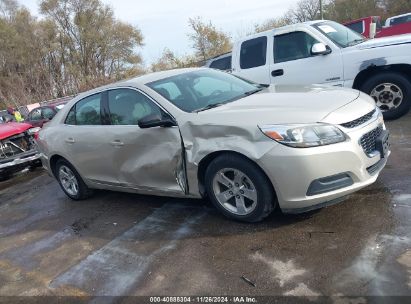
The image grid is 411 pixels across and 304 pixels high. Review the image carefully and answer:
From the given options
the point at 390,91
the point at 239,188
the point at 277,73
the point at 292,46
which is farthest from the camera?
the point at 277,73

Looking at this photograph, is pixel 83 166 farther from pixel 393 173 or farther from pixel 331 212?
pixel 393 173

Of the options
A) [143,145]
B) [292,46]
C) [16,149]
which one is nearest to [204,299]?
[143,145]


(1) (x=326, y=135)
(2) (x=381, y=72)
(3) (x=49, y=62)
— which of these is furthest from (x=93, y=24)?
(1) (x=326, y=135)

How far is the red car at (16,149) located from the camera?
838 centimetres

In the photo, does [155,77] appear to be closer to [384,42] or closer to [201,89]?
[201,89]

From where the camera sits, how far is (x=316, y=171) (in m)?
3.75

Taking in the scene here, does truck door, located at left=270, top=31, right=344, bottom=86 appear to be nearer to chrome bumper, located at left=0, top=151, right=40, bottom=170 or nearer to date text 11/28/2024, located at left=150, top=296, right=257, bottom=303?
chrome bumper, located at left=0, top=151, right=40, bottom=170

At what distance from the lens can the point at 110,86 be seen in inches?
213

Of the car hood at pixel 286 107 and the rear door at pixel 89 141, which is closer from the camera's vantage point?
the car hood at pixel 286 107

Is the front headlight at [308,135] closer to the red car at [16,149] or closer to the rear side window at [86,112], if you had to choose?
the rear side window at [86,112]

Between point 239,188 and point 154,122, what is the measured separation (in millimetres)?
1092

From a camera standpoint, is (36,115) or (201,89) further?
(36,115)

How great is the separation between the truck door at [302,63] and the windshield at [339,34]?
230 millimetres

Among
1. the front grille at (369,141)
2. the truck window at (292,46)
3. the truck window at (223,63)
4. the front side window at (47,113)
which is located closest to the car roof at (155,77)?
the front grille at (369,141)
